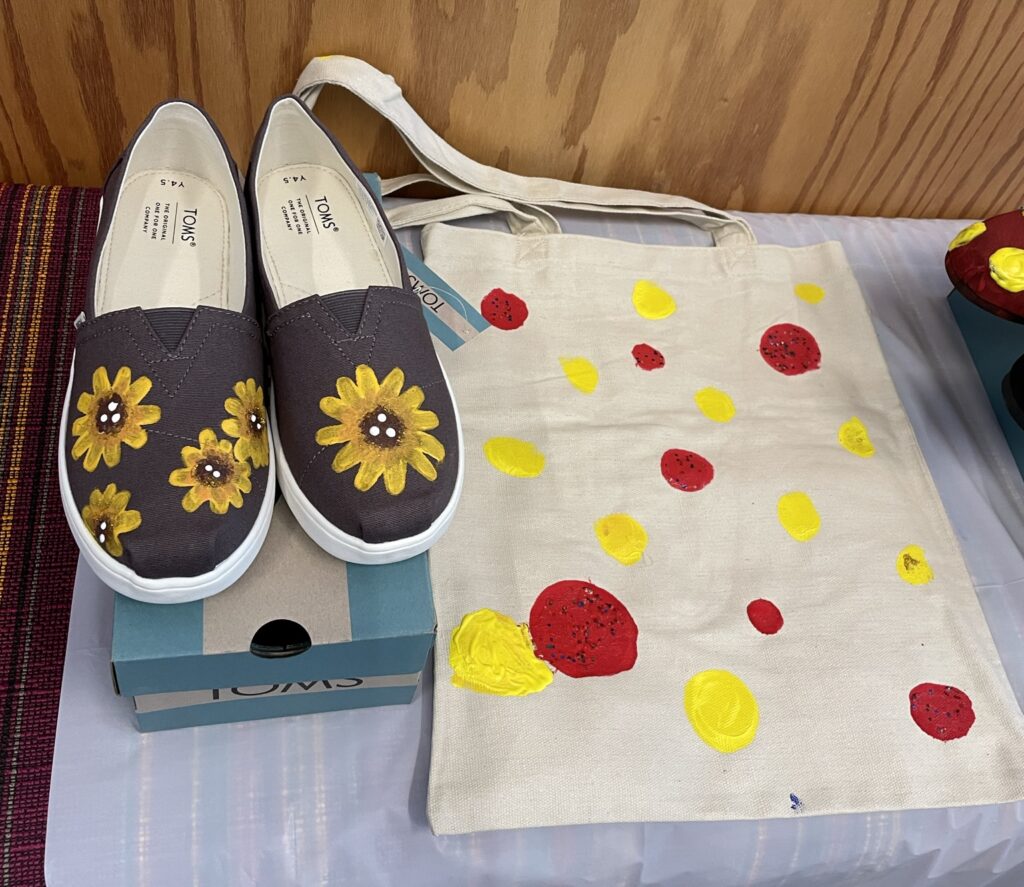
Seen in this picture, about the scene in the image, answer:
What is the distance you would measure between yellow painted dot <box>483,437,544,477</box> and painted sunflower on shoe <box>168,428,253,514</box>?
0.22 m

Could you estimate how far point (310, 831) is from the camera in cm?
50

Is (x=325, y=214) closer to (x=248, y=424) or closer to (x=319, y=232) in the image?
(x=319, y=232)

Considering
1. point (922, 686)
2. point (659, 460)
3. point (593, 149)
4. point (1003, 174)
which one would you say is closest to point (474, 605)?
point (659, 460)

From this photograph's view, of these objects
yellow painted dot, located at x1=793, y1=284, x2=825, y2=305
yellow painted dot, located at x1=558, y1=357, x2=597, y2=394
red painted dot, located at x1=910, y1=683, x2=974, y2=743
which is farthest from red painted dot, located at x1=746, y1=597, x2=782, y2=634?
yellow painted dot, located at x1=793, y1=284, x2=825, y2=305

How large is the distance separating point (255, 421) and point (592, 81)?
46 centimetres

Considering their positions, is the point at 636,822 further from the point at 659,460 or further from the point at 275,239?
the point at 275,239

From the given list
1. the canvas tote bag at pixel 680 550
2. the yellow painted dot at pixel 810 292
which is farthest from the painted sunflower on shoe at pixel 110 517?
the yellow painted dot at pixel 810 292

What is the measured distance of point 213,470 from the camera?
453 mm

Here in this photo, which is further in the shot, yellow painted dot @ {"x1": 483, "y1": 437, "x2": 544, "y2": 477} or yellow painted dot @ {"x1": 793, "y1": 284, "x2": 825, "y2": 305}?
yellow painted dot @ {"x1": 793, "y1": 284, "x2": 825, "y2": 305}

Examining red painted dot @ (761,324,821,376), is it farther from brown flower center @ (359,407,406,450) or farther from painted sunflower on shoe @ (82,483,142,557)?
painted sunflower on shoe @ (82,483,142,557)

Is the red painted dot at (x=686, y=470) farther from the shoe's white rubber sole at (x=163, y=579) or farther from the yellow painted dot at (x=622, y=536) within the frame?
the shoe's white rubber sole at (x=163, y=579)

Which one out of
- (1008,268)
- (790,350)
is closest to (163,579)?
(790,350)

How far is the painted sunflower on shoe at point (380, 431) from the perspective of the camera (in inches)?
18.6

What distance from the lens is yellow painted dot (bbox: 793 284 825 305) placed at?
80 cm
